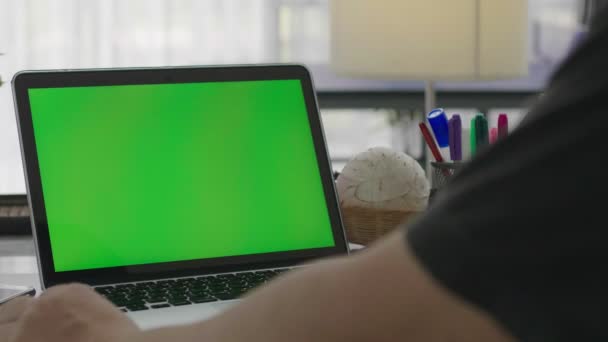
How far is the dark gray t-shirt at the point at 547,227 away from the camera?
13.7 inches

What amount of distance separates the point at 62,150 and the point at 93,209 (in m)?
0.07

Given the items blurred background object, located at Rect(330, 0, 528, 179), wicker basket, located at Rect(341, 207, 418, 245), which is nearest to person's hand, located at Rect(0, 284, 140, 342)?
wicker basket, located at Rect(341, 207, 418, 245)

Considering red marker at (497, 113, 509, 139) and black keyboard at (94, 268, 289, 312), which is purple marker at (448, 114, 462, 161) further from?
black keyboard at (94, 268, 289, 312)

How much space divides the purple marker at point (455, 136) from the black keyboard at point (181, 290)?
0.33m

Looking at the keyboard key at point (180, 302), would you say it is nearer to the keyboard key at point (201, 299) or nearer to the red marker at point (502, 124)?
the keyboard key at point (201, 299)

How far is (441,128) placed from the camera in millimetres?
1231

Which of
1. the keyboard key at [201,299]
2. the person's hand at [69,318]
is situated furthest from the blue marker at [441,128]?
the person's hand at [69,318]

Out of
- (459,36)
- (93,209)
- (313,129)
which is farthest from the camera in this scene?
(459,36)

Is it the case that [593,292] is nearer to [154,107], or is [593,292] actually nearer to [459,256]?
[459,256]

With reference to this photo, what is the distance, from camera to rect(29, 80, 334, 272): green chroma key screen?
97 cm

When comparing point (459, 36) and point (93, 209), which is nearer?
point (93, 209)

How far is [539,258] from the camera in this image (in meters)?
0.36

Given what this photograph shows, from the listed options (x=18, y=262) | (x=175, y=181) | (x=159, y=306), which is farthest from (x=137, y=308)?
(x=18, y=262)

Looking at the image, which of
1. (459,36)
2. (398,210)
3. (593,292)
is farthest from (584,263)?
(459,36)
